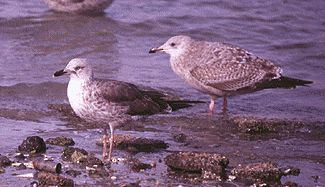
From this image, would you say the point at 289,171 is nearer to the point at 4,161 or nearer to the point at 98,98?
the point at 98,98

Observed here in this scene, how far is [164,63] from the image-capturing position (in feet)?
36.1

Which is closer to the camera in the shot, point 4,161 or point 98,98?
point 4,161

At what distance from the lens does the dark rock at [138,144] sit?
6.20 meters

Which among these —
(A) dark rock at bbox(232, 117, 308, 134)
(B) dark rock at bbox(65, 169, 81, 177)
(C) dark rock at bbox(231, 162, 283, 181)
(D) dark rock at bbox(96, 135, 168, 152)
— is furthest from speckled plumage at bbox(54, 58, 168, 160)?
(A) dark rock at bbox(232, 117, 308, 134)

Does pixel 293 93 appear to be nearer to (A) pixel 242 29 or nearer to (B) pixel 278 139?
(B) pixel 278 139

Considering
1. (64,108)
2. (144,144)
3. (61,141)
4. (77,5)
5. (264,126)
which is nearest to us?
(61,141)

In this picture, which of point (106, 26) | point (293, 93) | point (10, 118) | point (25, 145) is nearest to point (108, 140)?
point (25, 145)

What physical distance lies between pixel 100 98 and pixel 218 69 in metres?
2.91

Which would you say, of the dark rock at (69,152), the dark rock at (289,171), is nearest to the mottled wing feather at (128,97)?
the dark rock at (69,152)

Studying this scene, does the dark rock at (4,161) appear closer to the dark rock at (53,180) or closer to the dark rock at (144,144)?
the dark rock at (53,180)

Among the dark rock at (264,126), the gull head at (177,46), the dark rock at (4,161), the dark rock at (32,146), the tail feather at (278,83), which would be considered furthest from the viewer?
the tail feather at (278,83)

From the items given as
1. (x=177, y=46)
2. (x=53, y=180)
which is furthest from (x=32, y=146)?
(x=177, y=46)

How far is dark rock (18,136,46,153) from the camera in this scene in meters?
5.73

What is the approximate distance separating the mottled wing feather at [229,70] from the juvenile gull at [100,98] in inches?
82.3
